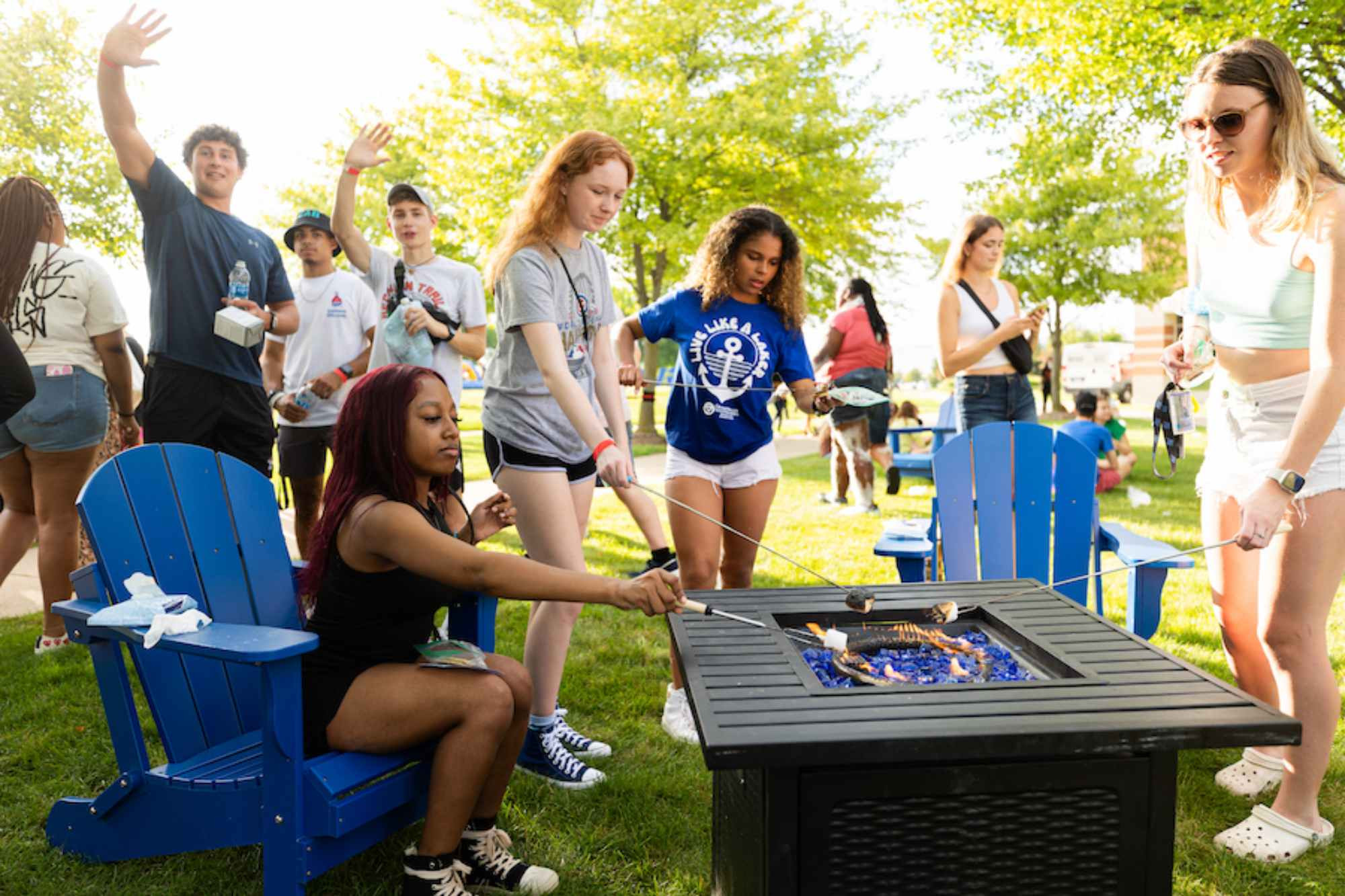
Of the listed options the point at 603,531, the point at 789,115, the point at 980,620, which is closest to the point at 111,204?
the point at 789,115

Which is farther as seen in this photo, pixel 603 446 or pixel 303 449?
pixel 303 449

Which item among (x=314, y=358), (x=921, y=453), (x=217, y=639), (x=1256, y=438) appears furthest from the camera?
(x=921, y=453)

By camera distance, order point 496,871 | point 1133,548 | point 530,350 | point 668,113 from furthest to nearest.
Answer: point 668,113
point 1133,548
point 530,350
point 496,871

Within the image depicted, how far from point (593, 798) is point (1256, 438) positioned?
7.01 feet

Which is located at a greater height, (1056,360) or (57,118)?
(57,118)

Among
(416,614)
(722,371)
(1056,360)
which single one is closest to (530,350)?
(722,371)

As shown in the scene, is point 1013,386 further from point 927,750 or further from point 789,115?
point 789,115

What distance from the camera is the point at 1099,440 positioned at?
782 centimetres

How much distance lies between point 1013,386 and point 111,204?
18.6m

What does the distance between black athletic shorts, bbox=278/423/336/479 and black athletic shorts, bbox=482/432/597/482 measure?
1701 millimetres

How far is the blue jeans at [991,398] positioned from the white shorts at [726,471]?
1.55 meters

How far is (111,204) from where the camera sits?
1789 centimetres

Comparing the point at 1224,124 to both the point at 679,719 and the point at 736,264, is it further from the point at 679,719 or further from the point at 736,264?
the point at 679,719

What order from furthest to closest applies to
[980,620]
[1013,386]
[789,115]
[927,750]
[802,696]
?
1. [789,115]
2. [1013,386]
3. [980,620]
4. [802,696]
5. [927,750]
